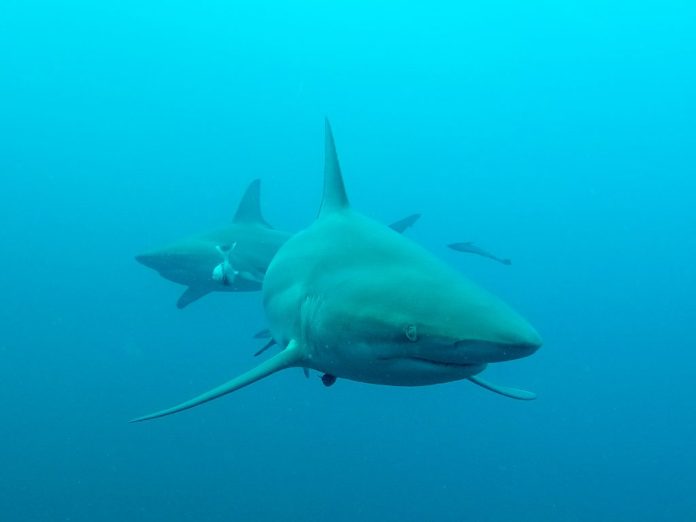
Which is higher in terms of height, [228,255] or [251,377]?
[228,255]

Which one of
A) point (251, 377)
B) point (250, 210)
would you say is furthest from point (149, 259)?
point (251, 377)

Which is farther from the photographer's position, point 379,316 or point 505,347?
point 379,316

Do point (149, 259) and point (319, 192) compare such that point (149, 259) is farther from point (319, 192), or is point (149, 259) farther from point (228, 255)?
point (319, 192)

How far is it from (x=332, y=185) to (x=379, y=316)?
1.97 metres

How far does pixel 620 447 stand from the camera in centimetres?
2828

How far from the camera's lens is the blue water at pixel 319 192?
17.0 m

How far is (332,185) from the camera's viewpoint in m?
4.52

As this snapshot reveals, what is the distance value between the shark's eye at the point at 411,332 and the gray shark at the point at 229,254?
14.1 feet

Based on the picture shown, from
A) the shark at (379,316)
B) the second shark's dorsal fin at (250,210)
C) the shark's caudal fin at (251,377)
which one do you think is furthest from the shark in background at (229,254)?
the shark's caudal fin at (251,377)

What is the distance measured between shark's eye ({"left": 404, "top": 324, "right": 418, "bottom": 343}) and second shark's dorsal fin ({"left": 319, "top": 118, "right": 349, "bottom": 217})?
197cm

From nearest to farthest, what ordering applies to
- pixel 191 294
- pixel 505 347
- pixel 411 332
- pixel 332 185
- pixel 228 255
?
pixel 505 347 < pixel 411 332 < pixel 332 185 < pixel 228 255 < pixel 191 294

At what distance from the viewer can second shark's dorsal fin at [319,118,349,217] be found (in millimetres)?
4449

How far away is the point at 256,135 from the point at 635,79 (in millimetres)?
50427

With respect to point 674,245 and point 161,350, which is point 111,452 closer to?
point 161,350
